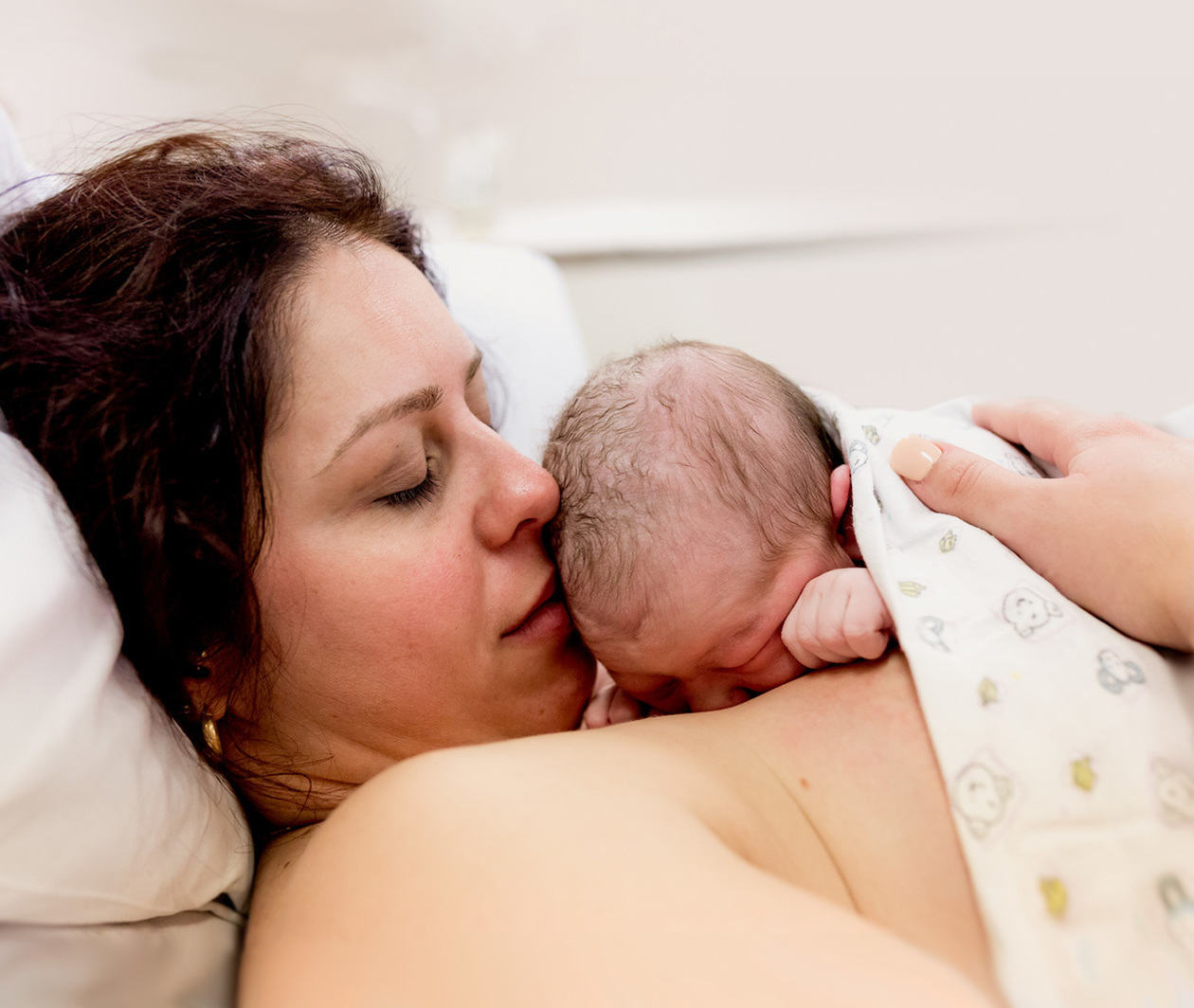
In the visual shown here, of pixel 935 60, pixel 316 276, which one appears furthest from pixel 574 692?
pixel 935 60

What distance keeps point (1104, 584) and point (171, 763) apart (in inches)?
37.9

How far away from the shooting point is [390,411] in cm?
103

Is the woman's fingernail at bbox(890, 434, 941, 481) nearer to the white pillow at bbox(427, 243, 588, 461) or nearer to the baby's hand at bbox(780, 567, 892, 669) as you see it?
the baby's hand at bbox(780, 567, 892, 669)

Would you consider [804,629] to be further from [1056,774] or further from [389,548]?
[389,548]

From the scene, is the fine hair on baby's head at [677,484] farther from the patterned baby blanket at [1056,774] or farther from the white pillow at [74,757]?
the white pillow at [74,757]

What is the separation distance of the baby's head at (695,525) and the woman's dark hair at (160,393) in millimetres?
371

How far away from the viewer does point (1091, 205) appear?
2.33 m

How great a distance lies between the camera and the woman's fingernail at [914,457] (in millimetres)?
1117

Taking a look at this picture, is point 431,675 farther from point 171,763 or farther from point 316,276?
point 316,276

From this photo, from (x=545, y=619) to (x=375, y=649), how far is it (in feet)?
0.70

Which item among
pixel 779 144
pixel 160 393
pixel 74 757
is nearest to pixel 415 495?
pixel 160 393

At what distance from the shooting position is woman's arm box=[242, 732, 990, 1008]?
24.7 inches

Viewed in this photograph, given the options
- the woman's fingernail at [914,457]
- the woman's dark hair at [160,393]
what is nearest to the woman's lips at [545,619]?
the woman's dark hair at [160,393]

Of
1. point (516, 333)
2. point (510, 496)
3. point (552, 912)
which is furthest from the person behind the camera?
point (516, 333)
